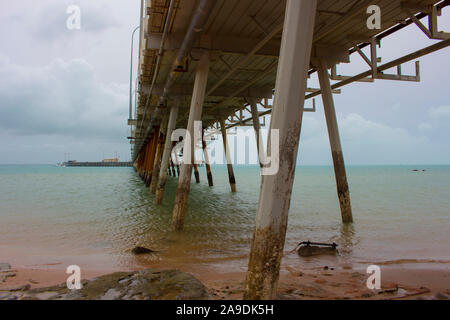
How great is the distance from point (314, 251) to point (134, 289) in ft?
11.1

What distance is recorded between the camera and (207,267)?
4.89 meters

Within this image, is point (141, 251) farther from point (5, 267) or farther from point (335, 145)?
point (335, 145)

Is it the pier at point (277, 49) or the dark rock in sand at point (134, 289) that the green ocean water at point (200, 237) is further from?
the dark rock in sand at point (134, 289)

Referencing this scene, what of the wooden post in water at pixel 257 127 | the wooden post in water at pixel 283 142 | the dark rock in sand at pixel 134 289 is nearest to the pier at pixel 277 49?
the wooden post in water at pixel 283 142

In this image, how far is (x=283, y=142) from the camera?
2.82 meters

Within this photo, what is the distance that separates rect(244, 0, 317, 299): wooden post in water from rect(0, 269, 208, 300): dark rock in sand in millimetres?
624

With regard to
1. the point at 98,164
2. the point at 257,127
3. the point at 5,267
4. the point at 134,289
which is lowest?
the point at 5,267

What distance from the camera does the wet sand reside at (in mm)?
3446

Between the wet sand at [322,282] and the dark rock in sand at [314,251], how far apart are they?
0.69m

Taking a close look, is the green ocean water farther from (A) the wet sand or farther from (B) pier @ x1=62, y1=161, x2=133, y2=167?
(B) pier @ x1=62, y1=161, x2=133, y2=167

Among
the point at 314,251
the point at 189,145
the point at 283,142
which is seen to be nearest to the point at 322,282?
the point at 314,251

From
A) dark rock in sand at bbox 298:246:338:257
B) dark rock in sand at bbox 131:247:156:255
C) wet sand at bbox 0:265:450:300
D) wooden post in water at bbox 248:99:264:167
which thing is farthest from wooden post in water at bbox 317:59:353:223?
wooden post in water at bbox 248:99:264:167
